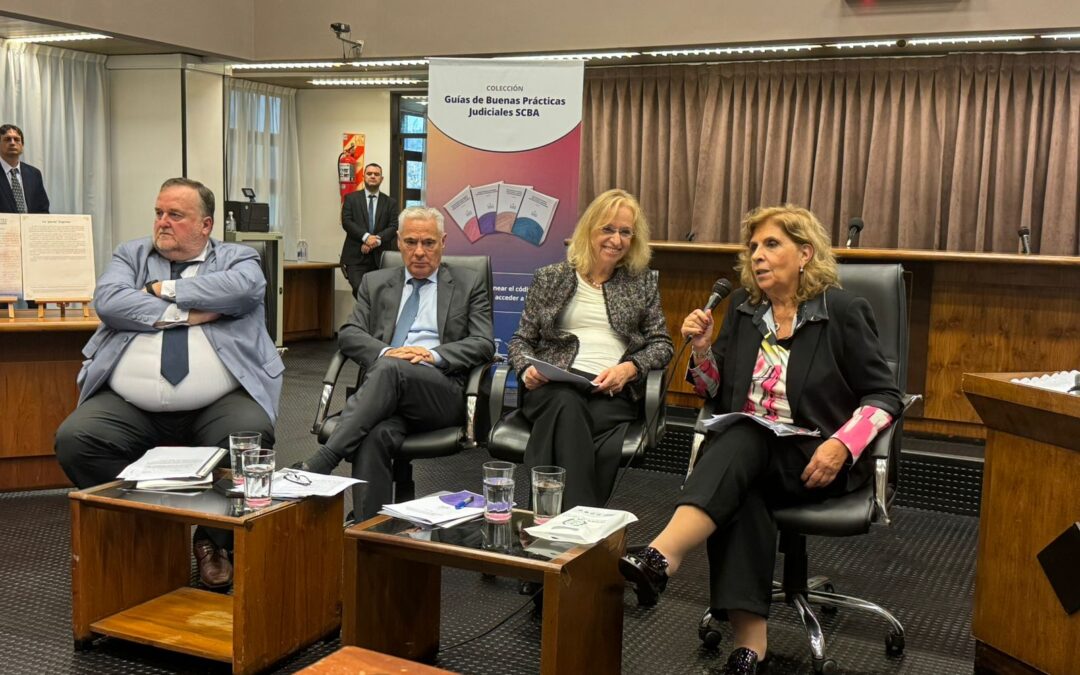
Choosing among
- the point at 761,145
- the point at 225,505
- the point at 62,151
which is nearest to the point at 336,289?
the point at 62,151

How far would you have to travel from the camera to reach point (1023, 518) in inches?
90.6

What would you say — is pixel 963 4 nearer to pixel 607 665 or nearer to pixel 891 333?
pixel 891 333

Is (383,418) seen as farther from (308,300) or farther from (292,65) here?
(308,300)

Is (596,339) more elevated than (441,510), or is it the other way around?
(596,339)

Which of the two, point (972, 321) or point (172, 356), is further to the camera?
point (972, 321)

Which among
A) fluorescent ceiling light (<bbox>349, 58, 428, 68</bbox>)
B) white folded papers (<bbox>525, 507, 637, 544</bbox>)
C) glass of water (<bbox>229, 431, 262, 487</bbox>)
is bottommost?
white folded papers (<bbox>525, 507, 637, 544</bbox>)

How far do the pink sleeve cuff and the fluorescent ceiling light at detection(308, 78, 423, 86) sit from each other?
6.69m

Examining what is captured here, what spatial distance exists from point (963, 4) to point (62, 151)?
658cm

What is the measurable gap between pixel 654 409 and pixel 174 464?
1.35 meters

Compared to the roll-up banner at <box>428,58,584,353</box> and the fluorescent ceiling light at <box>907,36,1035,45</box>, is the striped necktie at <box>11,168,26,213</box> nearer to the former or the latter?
the roll-up banner at <box>428,58,584,353</box>

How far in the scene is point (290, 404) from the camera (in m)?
6.01

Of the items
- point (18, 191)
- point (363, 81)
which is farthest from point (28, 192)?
point (363, 81)

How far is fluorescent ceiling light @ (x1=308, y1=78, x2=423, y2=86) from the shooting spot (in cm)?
862

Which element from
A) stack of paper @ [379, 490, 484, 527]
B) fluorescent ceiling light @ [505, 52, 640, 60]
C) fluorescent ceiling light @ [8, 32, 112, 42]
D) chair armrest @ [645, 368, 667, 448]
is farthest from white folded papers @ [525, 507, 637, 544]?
fluorescent ceiling light @ [8, 32, 112, 42]
